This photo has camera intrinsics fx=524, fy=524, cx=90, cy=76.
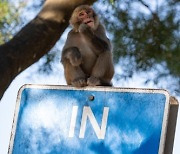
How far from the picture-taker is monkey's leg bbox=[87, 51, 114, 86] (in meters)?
2.69

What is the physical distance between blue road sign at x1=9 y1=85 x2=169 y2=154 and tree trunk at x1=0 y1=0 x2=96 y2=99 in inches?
48.7

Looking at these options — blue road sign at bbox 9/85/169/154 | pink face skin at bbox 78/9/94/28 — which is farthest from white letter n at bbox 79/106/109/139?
pink face skin at bbox 78/9/94/28

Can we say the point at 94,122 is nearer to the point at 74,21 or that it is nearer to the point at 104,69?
the point at 104,69

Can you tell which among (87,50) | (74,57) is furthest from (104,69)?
(87,50)

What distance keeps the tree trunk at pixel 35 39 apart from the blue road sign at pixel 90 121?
4.06 ft

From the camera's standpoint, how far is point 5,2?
142 inches

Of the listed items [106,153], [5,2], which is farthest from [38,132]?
[5,2]

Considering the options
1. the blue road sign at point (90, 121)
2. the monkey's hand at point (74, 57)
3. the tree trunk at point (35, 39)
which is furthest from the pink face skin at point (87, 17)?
the blue road sign at point (90, 121)

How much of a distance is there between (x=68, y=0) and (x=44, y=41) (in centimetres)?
40

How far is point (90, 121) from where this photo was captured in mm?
1173

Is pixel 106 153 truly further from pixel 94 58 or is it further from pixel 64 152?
pixel 94 58

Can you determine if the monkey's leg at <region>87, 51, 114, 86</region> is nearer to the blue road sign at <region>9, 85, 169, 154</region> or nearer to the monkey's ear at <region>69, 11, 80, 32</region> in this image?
the monkey's ear at <region>69, 11, 80, 32</region>

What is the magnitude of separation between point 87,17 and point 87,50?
0.21 meters

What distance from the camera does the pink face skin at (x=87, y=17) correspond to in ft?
9.86
